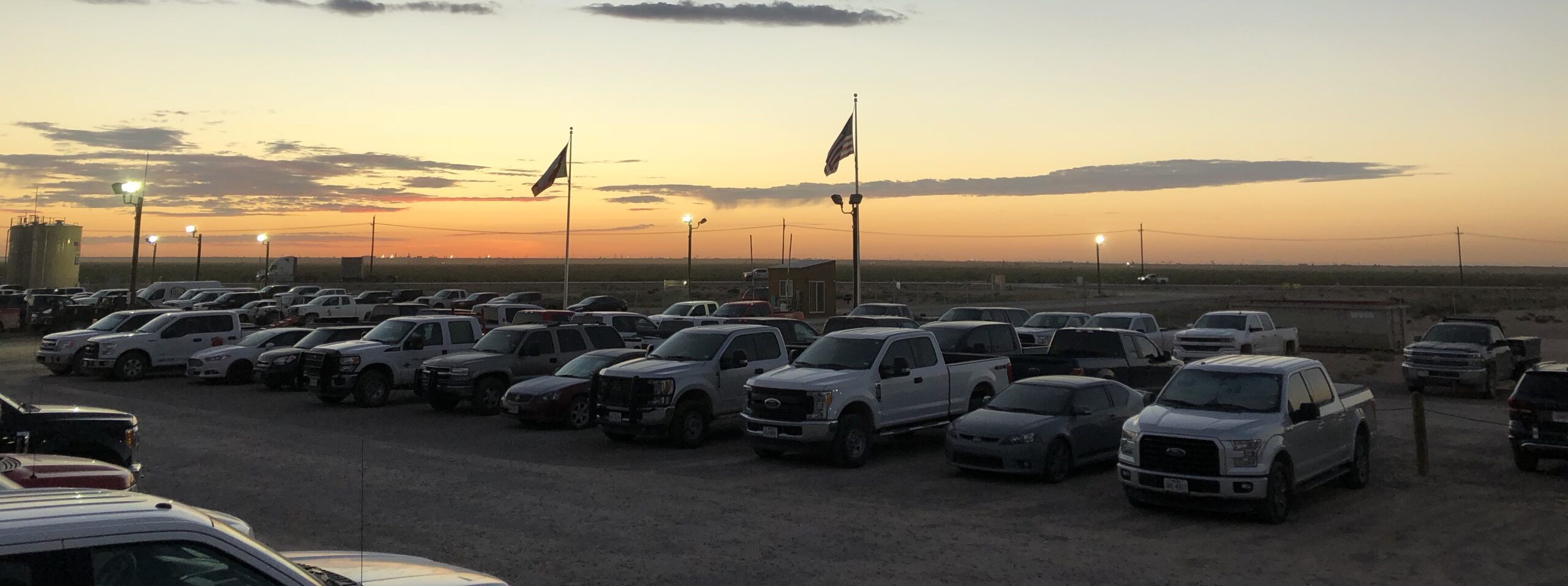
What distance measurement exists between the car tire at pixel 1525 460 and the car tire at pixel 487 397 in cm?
1627

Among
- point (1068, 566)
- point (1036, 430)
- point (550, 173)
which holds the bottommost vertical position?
point (1068, 566)

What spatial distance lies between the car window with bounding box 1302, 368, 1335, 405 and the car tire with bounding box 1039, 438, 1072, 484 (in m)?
2.99

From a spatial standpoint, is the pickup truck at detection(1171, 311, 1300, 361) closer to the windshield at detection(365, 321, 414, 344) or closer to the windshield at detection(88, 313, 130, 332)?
the windshield at detection(365, 321, 414, 344)

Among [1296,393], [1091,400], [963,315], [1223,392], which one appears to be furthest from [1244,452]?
[963,315]

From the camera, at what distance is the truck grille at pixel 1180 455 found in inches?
435

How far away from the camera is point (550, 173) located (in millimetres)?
39031

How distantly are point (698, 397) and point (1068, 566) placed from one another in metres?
8.40

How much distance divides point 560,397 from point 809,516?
7.94 metres

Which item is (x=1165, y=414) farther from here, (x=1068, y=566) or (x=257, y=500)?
(x=257, y=500)

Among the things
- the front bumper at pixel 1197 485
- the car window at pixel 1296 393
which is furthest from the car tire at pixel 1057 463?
the car window at pixel 1296 393

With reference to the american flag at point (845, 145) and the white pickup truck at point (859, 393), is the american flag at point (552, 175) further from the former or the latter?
the white pickup truck at point (859, 393)

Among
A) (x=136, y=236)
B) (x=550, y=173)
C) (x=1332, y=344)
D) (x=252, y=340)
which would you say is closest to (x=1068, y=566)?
(x=252, y=340)

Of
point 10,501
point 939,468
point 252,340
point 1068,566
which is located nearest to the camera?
point 10,501

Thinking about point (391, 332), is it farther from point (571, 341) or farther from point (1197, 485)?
point (1197, 485)
